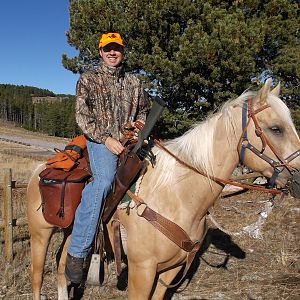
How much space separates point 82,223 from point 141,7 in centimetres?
1009

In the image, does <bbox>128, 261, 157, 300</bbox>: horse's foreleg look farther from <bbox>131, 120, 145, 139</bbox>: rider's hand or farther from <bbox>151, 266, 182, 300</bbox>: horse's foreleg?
<bbox>131, 120, 145, 139</bbox>: rider's hand

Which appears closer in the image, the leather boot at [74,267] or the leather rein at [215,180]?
the leather rein at [215,180]

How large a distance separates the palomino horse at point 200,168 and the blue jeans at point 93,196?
255 millimetres

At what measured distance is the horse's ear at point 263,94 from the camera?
8.57 feet

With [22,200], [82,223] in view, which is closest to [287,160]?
[82,223]

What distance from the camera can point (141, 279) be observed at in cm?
299

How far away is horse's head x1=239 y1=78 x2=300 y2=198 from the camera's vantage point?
2557 mm

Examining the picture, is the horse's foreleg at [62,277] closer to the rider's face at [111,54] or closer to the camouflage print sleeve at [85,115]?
the camouflage print sleeve at [85,115]

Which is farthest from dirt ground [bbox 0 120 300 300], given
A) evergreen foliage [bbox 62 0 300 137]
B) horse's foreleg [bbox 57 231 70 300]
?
evergreen foliage [bbox 62 0 300 137]

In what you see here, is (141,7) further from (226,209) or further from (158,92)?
(226,209)

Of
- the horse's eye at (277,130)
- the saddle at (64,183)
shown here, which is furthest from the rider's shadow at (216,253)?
the horse's eye at (277,130)

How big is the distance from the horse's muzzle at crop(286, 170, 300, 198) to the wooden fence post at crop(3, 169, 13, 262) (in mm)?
4720

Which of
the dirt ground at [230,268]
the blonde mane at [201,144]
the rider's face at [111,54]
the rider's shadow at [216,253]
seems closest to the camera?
the blonde mane at [201,144]

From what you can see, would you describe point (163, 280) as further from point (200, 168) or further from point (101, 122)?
point (101, 122)
